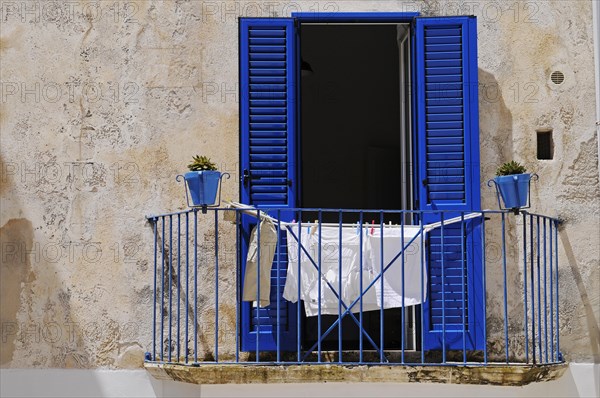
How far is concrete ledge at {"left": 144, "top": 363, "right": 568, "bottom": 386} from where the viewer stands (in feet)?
27.5

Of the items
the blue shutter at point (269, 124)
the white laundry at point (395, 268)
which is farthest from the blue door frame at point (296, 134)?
the white laundry at point (395, 268)

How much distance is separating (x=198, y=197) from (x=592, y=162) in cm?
327

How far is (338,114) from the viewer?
45.9 ft

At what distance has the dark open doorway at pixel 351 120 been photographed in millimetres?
13648

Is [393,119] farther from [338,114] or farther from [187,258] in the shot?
[187,258]

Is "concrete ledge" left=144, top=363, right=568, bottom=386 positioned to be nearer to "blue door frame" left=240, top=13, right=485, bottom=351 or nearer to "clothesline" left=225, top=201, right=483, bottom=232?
"blue door frame" left=240, top=13, right=485, bottom=351

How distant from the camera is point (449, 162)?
9.15 metres

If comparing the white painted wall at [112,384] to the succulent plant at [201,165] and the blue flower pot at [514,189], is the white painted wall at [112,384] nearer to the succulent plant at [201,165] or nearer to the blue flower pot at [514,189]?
the blue flower pot at [514,189]

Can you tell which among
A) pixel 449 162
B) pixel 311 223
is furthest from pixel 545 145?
pixel 311 223

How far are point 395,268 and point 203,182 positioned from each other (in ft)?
5.27

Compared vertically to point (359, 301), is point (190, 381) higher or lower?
lower

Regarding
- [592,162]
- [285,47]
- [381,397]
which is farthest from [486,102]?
[381,397]

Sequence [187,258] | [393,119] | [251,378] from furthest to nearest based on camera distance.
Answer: [393,119] < [187,258] < [251,378]

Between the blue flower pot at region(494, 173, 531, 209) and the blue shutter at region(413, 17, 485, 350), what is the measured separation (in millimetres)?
511
